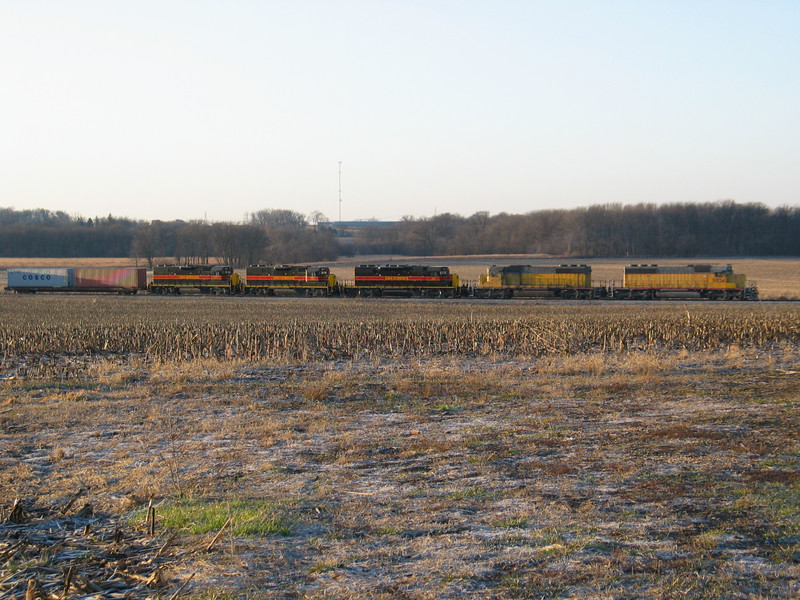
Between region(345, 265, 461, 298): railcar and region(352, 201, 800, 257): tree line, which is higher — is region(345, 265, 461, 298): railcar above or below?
below

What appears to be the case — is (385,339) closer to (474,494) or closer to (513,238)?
(474,494)

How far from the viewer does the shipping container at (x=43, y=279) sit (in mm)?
62156

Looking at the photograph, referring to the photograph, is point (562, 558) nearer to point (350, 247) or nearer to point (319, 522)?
point (319, 522)

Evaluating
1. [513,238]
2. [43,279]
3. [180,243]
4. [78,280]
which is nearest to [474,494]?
[78,280]

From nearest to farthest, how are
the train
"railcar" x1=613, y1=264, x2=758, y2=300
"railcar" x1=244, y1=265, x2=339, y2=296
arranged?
1. "railcar" x1=613, y1=264, x2=758, y2=300
2. the train
3. "railcar" x1=244, y1=265, x2=339, y2=296

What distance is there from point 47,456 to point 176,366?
26.8ft

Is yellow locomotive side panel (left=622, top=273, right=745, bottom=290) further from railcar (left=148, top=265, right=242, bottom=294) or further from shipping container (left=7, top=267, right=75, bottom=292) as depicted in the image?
shipping container (left=7, top=267, right=75, bottom=292)

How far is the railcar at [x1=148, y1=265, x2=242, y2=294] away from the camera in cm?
6044

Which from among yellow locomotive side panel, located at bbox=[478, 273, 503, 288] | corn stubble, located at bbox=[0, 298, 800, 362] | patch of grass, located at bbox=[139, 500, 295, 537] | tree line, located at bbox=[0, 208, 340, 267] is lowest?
corn stubble, located at bbox=[0, 298, 800, 362]

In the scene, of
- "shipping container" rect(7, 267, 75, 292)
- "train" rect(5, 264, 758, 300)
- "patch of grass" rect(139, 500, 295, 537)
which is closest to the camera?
"patch of grass" rect(139, 500, 295, 537)

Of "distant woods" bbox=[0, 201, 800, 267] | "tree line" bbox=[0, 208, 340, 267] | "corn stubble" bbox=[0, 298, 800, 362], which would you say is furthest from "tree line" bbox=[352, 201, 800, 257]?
"corn stubble" bbox=[0, 298, 800, 362]

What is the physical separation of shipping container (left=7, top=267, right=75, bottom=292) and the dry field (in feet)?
153

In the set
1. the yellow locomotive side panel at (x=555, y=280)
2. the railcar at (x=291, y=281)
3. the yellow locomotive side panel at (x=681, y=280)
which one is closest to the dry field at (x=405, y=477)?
the yellow locomotive side panel at (x=681, y=280)

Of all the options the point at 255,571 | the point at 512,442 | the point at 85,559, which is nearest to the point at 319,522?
the point at 255,571
